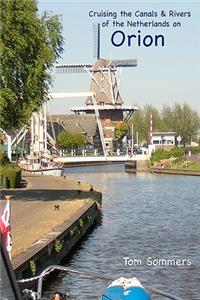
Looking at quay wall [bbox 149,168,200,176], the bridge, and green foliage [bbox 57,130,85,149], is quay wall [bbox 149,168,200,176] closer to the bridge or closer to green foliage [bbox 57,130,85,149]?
the bridge

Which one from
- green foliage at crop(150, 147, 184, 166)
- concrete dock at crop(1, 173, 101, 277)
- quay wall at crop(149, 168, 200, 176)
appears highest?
green foliage at crop(150, 147, 184, 166)

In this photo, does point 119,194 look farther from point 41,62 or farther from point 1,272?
point 1,272

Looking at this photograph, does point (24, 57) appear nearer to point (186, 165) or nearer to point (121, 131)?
point (186, 165)

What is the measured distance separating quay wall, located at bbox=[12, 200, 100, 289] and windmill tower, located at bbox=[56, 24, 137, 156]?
11578 cm

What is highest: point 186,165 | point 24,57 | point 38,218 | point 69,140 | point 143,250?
point 24,57

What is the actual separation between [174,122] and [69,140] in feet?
96.6

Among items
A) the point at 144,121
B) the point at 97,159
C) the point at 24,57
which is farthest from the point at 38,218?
the point at 144,121

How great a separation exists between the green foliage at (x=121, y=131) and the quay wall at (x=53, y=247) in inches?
4756

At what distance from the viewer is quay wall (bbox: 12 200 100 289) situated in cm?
1437

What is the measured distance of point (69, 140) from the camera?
13762 cm

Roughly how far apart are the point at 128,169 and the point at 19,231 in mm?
84815

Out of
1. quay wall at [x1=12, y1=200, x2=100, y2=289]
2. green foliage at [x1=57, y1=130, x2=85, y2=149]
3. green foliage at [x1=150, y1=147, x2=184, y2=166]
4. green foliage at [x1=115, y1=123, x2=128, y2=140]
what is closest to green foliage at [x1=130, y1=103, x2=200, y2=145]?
green foliage at [x1=115, y1=123, x2=128, y2=140]

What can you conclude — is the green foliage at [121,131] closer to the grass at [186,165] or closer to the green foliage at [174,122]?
the green foliage at [174,122]

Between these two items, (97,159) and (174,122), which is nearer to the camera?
(97,159)
